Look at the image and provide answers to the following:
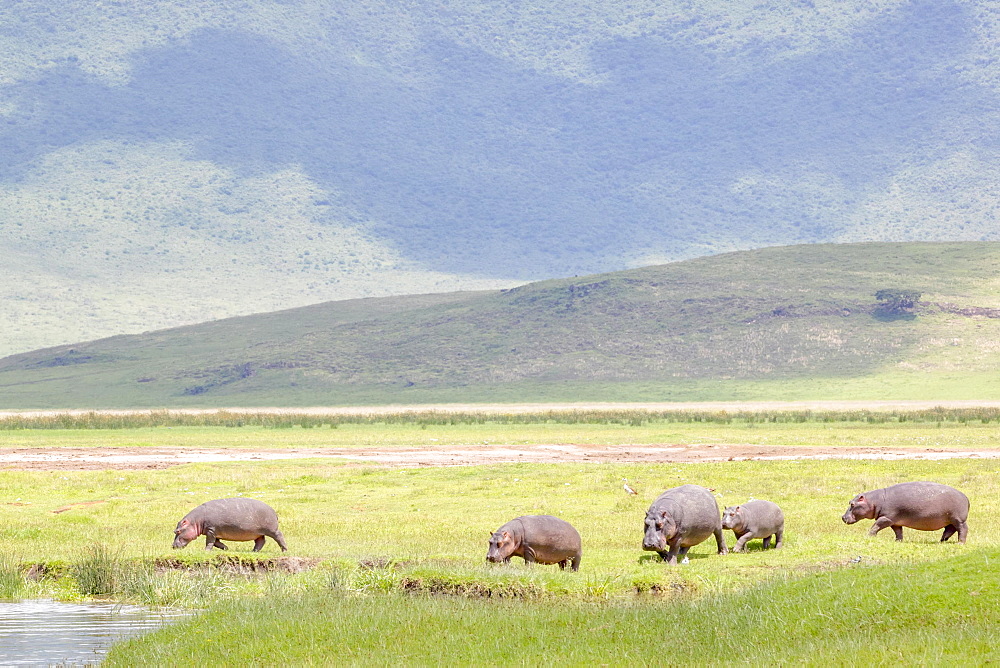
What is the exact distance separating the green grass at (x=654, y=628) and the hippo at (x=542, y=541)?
138 inches

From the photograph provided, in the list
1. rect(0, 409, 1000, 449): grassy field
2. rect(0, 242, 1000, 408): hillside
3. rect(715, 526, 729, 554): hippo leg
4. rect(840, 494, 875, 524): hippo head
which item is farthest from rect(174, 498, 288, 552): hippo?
rect(0, 242, 1000, 408): hillside

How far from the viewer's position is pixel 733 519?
2516 centimetres

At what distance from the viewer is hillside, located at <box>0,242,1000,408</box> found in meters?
140

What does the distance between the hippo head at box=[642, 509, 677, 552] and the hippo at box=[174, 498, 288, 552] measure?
694 cm

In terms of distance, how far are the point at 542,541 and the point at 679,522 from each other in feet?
7.77

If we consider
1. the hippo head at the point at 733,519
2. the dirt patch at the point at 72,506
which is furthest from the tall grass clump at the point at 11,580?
the hippo head at the point at 733,519

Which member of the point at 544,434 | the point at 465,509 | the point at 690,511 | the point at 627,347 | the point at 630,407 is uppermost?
the point at 627,347

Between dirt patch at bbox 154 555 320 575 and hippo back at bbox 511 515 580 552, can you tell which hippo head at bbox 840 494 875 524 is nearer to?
hippo back at bbox 511 515 580 552

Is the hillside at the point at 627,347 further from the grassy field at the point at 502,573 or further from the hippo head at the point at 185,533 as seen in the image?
the hippo head at the point at 185,533

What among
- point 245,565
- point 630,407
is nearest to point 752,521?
point 245,565

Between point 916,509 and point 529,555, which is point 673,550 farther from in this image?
point 916,509

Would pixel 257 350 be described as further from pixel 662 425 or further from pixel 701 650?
pixel 701 650

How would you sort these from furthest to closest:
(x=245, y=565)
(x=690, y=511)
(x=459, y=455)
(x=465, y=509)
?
(x=459, y=455) < (x=465, y=509) < (x=245, y=565) < (x=690, y=511)

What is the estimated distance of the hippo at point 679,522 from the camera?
22.8m
